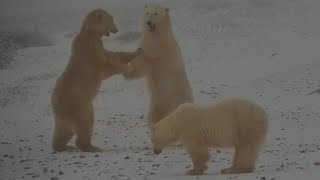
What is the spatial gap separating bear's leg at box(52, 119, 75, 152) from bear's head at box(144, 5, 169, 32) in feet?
7.00

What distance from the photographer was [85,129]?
9.59 m

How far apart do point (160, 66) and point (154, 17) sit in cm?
87

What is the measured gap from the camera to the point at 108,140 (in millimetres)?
11516

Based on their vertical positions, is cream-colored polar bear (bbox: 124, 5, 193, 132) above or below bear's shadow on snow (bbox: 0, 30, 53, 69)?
below

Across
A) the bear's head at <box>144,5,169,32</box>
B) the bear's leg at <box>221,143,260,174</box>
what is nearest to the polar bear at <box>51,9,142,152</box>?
the bear's head at <box>144,5,169,32</box>

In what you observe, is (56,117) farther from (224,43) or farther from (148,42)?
(224,43)

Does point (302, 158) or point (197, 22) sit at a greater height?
point (197, 22)

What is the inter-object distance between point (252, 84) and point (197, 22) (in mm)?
15492

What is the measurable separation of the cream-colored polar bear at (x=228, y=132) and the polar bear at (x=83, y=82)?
238 cm

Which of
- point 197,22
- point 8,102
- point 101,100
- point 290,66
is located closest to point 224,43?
point 197,22

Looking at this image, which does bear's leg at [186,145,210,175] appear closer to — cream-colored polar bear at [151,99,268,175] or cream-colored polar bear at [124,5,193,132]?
cream-colored polar bear at [151,99,268,175]

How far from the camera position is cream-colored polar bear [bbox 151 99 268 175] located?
7.48 m

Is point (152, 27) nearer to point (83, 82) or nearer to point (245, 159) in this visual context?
point (83, 82)

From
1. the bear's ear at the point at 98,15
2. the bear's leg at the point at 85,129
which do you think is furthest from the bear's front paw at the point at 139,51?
the bear's leg at the point at 85,129
